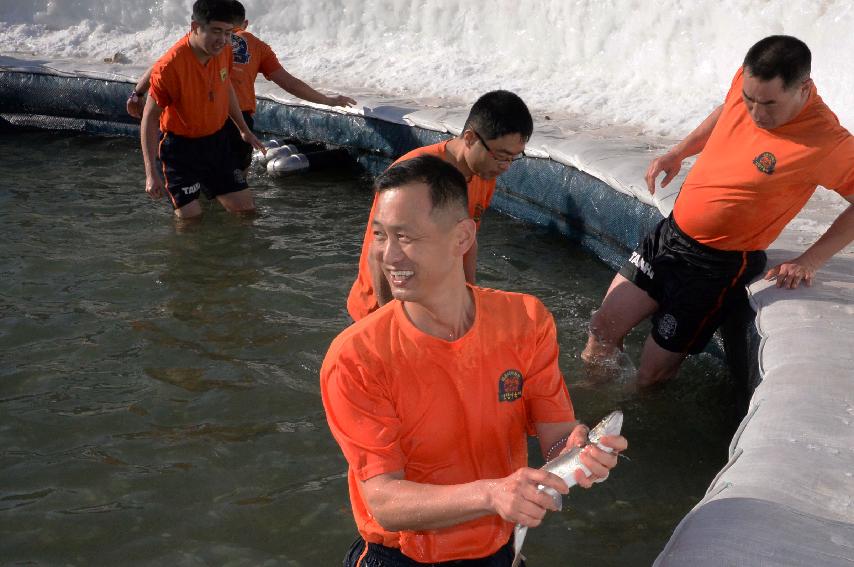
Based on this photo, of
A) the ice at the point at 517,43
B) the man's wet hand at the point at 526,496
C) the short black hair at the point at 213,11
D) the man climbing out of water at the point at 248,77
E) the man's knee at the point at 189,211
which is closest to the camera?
the man's wet hand at the point at 526,496

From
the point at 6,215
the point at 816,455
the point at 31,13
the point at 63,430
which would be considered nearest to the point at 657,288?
the point at 816,455

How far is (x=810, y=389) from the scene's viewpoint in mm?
3105

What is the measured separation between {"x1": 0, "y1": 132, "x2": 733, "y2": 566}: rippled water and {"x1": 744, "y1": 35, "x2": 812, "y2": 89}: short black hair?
147 cm

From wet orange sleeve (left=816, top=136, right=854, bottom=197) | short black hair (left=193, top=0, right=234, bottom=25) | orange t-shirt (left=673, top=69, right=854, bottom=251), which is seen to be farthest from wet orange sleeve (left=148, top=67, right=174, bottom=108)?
wet orange sleeve (left=816, top=136, right=854, bottom=197)

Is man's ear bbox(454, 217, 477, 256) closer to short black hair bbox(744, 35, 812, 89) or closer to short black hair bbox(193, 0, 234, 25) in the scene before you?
short black hair bbox(744, 35, 812, 89)

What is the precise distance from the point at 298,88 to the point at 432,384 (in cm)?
536

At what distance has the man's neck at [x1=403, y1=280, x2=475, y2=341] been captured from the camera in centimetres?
212

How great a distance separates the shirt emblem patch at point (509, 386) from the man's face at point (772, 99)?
190 centimetres

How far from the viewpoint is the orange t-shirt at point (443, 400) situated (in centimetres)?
204

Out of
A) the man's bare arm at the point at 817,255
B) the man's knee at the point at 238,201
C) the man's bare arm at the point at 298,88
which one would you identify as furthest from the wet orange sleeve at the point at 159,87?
the man's bare arm at the point at 817,255

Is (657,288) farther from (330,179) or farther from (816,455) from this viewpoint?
(330,179)

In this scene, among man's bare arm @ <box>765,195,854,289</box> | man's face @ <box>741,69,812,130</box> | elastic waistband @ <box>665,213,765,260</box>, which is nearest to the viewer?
man's face @ <box>741,69,812,130</box>

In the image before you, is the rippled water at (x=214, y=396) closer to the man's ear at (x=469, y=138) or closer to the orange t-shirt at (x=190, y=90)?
the orange t-shirt at (x=190, y=90)

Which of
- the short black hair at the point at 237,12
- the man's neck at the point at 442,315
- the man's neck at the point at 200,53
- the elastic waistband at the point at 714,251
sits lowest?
the elastic waistband at the point at 714,251
